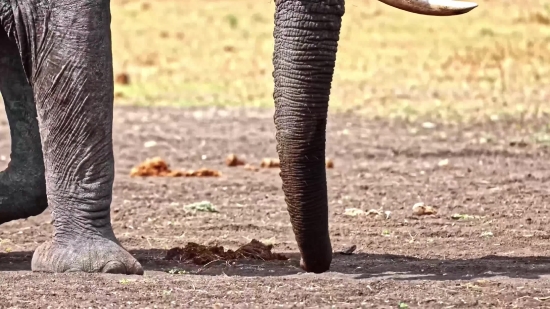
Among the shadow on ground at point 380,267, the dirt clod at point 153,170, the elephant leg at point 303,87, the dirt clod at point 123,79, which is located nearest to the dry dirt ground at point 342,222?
the shadow on ground at point 380,267

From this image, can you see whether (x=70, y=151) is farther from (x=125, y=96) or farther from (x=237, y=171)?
(x=125, y=96)

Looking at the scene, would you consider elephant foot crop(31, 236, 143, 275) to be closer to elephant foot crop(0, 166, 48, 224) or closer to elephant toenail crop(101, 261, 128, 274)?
elephant toenail crop(101, 261, 128, 274)

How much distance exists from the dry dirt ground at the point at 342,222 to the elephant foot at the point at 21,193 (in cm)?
23

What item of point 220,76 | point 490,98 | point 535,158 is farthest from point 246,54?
point 535,158

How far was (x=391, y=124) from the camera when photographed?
12383mm

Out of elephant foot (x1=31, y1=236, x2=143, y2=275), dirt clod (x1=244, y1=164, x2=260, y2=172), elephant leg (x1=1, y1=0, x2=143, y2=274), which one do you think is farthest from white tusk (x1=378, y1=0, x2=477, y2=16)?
dirt clod (x1=244, y1=164, x2=260, y2=172)

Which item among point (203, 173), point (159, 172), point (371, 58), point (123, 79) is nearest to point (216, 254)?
point (203, 173)

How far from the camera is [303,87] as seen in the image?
4.83 m

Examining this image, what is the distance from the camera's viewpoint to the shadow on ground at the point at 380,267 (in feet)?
17.6

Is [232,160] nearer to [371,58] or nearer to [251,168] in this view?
[251,168]

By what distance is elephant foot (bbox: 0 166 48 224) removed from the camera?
6.21 meters

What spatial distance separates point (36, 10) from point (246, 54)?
1324cm

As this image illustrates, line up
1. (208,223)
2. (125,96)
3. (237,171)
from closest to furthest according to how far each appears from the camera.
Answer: (208,223), (237,171), (125,96)

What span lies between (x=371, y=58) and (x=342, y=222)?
33.9ft
